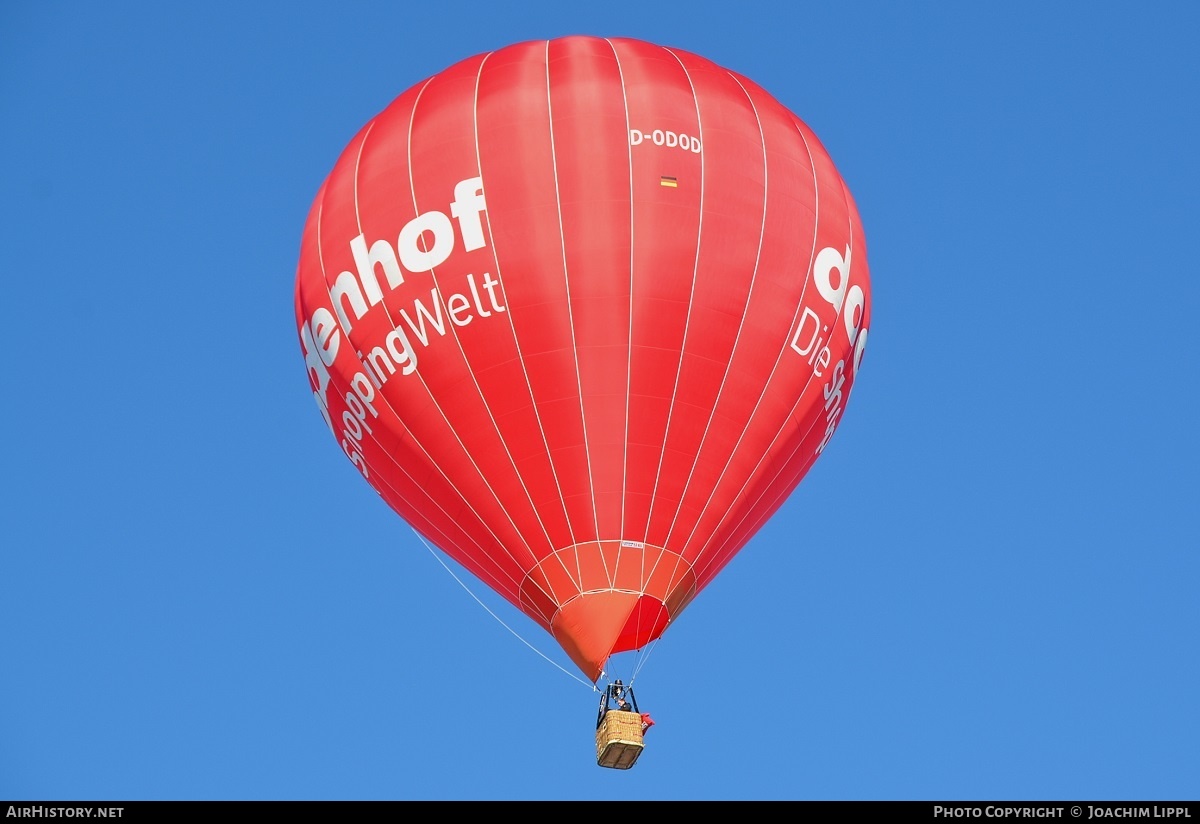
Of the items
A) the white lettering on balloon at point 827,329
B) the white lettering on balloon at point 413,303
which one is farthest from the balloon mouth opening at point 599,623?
the white lettering on balloon at point 827,329

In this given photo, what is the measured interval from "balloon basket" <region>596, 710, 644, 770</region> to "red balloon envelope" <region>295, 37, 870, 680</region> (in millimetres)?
759

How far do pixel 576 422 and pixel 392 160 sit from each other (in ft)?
11.8

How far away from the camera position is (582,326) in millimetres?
23219

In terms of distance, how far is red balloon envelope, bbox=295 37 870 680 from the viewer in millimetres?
23188

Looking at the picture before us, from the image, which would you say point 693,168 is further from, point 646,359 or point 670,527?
point 670,527

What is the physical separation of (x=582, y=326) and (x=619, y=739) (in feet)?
13.8

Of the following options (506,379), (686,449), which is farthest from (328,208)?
(686,449)

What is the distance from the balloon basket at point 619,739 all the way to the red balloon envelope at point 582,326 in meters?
0.76

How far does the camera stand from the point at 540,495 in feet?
76.2

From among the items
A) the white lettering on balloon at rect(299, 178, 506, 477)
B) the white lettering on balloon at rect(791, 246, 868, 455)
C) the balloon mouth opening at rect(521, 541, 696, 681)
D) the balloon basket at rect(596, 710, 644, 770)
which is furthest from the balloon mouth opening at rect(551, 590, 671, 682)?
the white lettering on balloon at rect(791, 246, 868, 455)

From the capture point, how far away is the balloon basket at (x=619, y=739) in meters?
22.3

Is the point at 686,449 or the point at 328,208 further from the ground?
the point at 328,208

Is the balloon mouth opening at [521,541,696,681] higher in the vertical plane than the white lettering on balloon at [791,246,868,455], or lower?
lower

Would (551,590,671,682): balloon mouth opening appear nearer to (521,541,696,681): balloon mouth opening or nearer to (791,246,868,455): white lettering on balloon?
(521,541,696,681): balloon mouth opening
